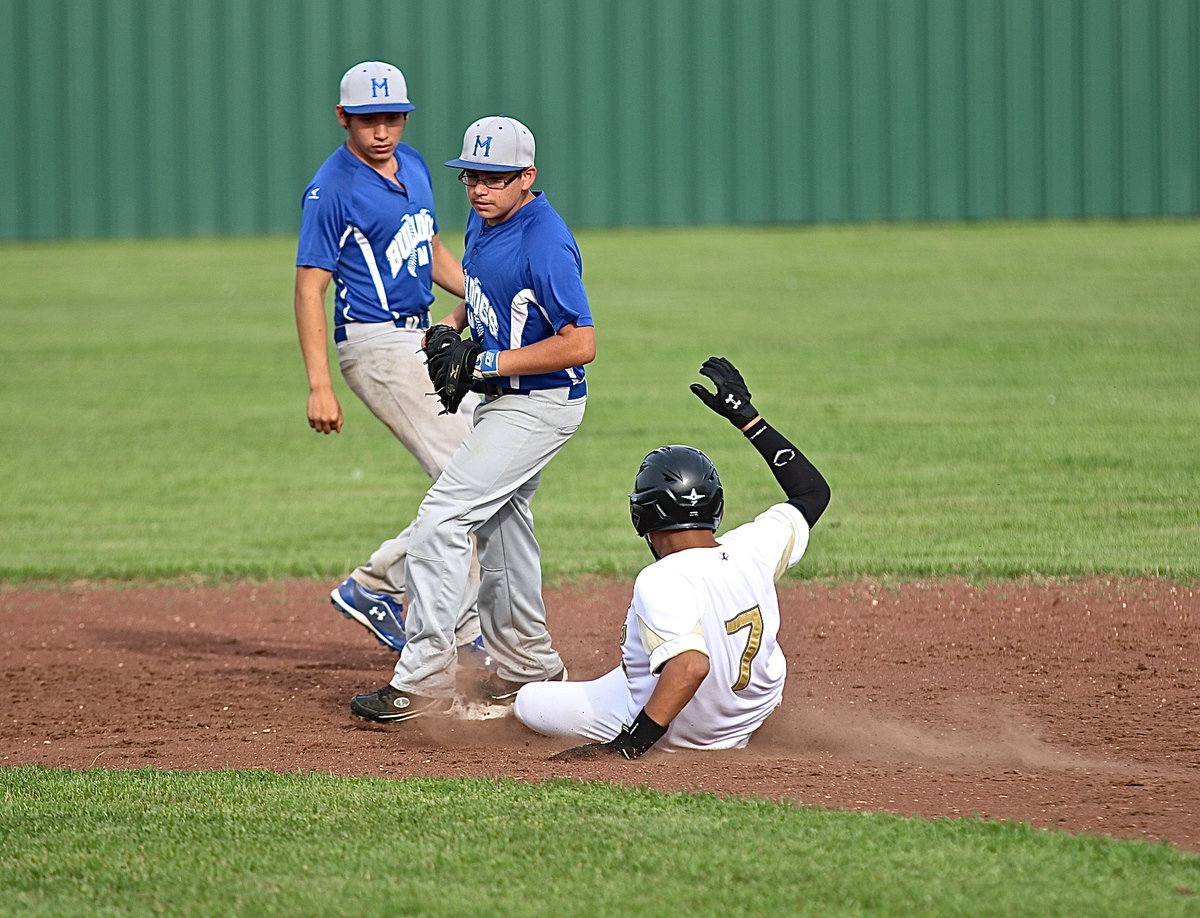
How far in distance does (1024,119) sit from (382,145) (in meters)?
18.2

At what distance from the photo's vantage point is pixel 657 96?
22844mm

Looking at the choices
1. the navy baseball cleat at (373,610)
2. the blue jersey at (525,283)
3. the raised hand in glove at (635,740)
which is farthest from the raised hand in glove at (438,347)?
the raised hand in glove at (635,740)

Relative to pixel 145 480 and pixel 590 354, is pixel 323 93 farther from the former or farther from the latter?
pixel 590 354

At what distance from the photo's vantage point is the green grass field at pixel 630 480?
367 cm

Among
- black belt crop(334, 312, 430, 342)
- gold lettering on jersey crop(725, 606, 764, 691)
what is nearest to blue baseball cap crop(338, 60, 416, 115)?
black belt crop(334, 312, 430, 342)

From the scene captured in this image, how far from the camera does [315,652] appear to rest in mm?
6977

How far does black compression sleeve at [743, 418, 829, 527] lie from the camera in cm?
489

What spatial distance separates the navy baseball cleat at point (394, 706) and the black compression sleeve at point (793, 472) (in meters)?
1.52

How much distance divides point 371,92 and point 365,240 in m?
0.56

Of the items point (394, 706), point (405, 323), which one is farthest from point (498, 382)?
point (394, 706)

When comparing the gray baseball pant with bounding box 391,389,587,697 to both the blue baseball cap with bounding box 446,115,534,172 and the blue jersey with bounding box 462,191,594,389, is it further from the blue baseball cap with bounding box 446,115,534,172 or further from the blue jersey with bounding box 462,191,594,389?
the blue baseball cap with bounding box 446,115,534,172

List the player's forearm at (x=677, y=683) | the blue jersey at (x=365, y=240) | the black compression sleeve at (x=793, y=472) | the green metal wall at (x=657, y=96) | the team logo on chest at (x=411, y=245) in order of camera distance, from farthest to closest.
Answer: the green metal wall at (x=657, y=96) < the team logo on chest at (x=411, y=245) < the blue jersey at (x=365, y=240) < the black compression sleeve at (x=793, y=472) < the player's forearm at (x=677, y=683)

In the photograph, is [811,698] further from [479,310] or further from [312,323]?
[312,323]

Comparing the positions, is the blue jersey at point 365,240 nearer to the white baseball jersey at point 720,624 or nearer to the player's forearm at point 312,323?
the player's forearm at point 312,323
